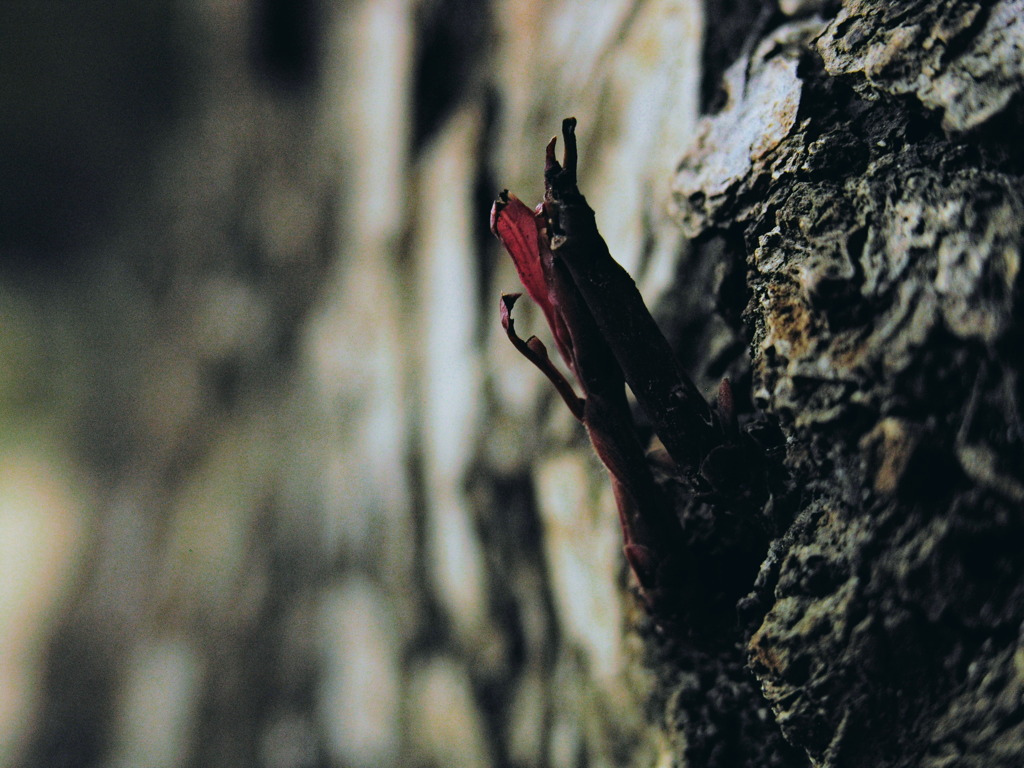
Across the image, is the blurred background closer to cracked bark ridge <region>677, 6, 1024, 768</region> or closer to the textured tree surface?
the textured tree surface

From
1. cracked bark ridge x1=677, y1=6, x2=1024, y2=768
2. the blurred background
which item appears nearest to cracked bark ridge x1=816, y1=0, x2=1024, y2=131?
cracked bark ridge x1=677, y1=6, x2=1024, y2=768

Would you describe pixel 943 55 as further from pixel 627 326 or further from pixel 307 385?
pixel 307 385

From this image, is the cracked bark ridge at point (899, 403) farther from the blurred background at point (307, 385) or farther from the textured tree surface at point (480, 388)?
the blurred background at point (307, 385)

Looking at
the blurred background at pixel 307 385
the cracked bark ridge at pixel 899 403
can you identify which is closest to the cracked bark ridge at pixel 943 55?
the cracked bark ridge at pixel 899 403

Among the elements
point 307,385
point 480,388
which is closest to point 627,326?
point 480,388

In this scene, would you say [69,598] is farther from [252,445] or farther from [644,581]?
[644,581]

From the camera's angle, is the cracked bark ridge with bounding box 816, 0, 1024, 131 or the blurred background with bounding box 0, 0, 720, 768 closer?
the cracked bark ridge with bounding box 816, 0, 1024, 131

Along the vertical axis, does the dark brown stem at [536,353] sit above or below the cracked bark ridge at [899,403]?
above

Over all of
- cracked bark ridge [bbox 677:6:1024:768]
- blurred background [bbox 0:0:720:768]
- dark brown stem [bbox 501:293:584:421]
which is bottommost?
cracked bark ridge [bbox 677:6:1024:768]
